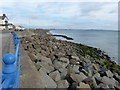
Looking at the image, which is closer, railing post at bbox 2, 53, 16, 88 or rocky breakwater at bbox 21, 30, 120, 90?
railing post at bbox 2, 53, 16, 88

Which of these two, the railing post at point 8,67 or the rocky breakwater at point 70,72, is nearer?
the railing post at point 8,67

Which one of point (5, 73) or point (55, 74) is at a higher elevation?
point (5, 73)

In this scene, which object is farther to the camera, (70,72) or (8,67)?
(70,72)

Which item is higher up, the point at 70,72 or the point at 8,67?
the point at 8,67

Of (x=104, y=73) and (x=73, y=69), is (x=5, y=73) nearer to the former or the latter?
(x=73, y=69)

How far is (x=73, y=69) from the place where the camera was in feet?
16.1

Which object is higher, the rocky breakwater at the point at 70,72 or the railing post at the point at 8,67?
the railing post at the point at 8,67

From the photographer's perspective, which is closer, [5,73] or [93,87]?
[5,73]

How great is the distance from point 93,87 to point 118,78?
2491 mm

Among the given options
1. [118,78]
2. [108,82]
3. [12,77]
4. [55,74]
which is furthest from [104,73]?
[12,77]

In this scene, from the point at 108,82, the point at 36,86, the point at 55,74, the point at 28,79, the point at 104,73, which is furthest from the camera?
the point at 104,73

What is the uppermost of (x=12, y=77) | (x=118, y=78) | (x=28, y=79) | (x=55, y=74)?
(x=12, y=77)

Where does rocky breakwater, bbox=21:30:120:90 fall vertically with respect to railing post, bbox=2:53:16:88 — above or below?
below

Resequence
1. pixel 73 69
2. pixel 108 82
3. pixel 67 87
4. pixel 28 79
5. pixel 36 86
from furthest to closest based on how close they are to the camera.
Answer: pixel 73 69 < pixel 108 82 < pixel 67 87 < pixel 28 79 < pixel 36 86
